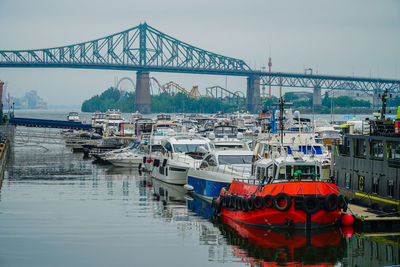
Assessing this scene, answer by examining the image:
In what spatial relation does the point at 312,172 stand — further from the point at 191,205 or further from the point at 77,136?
the point at 77,136

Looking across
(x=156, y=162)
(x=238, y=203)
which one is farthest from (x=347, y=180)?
(x=156, y=162)

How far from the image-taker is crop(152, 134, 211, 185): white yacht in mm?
35375

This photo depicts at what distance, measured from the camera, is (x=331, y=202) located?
22781mm

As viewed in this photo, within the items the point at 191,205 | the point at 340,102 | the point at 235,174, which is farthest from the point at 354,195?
the point at 340,102

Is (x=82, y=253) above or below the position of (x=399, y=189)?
below

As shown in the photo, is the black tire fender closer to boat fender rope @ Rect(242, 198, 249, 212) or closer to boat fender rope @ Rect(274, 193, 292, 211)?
boat fender rope @ Rect(242, 198, 249, 212)

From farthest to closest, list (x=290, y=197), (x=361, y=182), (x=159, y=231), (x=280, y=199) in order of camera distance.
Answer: (x=361, y=182) → (x=159, y=231) → (x=280, y=199) → (x=290, y=197)

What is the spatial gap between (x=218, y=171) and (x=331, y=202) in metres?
7.36

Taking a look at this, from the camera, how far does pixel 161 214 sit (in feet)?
91.8

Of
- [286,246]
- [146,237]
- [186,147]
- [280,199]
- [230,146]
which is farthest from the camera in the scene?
[186,147]

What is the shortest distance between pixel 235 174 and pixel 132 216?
4398 mm

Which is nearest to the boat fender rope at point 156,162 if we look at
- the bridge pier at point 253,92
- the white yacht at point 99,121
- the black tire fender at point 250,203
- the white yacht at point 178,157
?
the white yacht at point 178,157

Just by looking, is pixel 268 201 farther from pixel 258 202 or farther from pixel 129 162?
pixel 129 162

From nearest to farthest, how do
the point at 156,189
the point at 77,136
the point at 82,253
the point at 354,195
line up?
1. the point at 82,253
2. the point at 354,195
3. the point at 156,189
4. the point at 77,136
